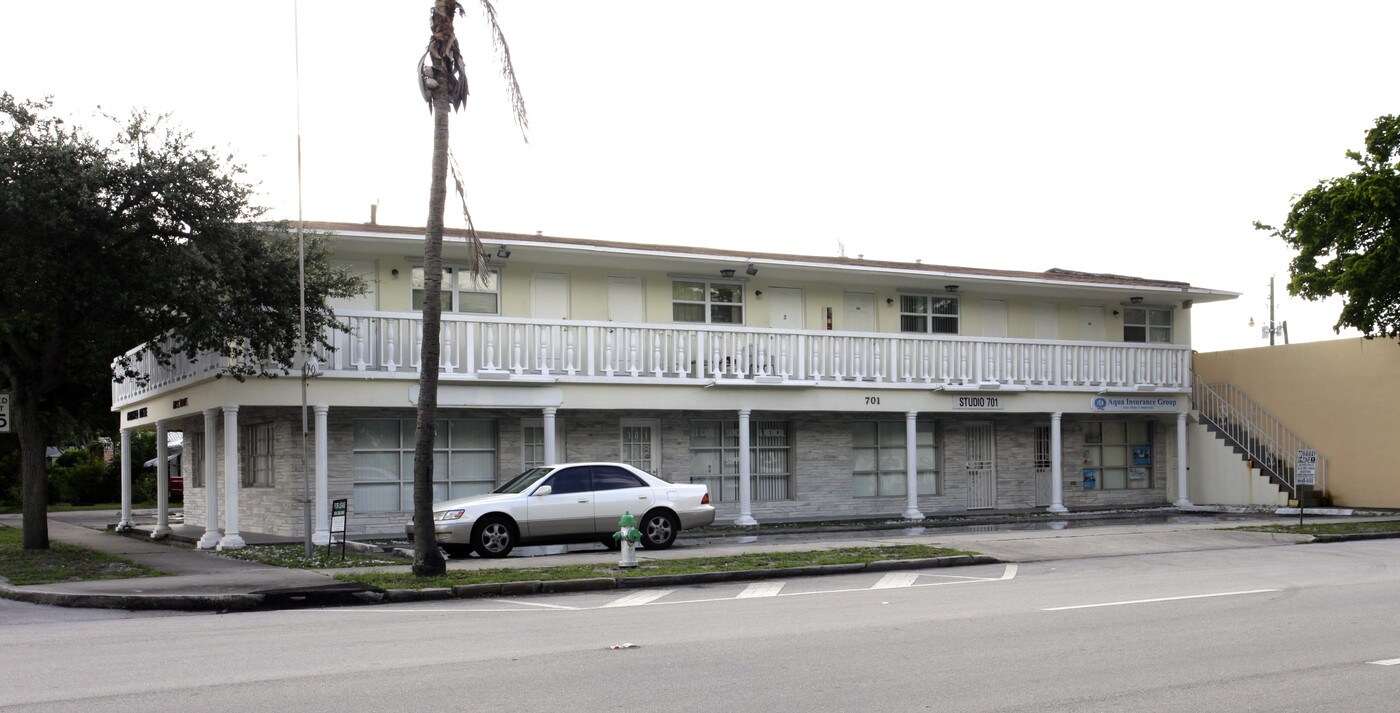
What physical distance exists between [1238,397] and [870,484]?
1039 cm

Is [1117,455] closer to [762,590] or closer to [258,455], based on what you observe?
[762,590]

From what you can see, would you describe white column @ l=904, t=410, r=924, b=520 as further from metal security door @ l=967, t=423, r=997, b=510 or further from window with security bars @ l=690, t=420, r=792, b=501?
metal security door @ l=967, t=423, r=997, b=510

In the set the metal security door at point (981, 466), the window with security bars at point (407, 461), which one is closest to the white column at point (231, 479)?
the window with security bars at point (407, 461)

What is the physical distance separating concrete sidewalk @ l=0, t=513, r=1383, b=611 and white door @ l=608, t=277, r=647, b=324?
503 cm

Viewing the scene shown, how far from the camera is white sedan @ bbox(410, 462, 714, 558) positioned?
1930cm

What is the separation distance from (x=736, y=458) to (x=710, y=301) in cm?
341

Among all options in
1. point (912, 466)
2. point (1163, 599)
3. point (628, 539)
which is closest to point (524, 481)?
point (628, 539)

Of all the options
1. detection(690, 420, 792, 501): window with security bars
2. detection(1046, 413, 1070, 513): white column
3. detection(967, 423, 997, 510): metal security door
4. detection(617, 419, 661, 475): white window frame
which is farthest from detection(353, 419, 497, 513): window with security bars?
detection(1046, 413, 1070, 513): white column

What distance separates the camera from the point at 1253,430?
3148 centimetres

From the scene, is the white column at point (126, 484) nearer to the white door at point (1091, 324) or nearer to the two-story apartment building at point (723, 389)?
the two-story apartment building at point (723, 389)

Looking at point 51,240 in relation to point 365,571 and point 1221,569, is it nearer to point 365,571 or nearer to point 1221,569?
point 365,571

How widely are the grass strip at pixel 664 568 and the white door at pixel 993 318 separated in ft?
39.3

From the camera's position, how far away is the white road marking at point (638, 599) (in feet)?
45.7

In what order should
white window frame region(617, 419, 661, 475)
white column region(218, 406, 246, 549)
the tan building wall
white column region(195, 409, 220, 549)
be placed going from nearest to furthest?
white column region(218, 406, 246, 549), white column region(195, 409, 220, 549), white window frame region(617, 419, 661, 475), the tan building wall
